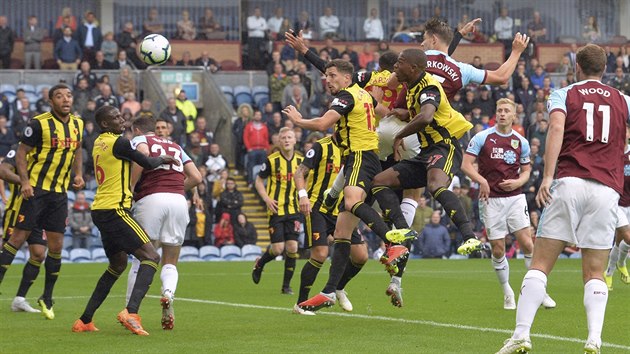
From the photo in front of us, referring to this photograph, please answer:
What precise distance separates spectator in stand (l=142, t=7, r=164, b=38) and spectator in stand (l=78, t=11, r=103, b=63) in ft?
10.3

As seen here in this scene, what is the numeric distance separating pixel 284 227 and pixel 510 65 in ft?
23.6

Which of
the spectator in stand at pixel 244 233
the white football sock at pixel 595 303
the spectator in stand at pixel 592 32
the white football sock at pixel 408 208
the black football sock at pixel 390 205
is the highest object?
the spectator in stand at pixel 592 32

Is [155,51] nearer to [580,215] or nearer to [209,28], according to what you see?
[580,215]

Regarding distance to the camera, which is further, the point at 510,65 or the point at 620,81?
the point at 620,81

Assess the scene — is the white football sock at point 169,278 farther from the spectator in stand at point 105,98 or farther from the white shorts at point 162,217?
the spectator in stand at point 105,98

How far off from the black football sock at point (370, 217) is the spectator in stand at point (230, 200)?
15.1 m

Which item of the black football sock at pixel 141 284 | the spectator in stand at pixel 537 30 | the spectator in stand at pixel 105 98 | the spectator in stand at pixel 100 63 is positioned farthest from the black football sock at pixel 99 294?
the spectator in stand at pixel 537 30

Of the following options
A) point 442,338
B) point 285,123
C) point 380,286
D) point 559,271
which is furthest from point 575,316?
point 285,123

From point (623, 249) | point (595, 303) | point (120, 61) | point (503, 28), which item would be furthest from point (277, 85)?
point (595, 303)

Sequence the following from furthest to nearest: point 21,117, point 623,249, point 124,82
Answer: point 124,82 < point 21,117 < point 623,249

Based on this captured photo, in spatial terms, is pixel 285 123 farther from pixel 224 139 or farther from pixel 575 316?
pixel 575 316

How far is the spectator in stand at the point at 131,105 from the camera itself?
2721 cm

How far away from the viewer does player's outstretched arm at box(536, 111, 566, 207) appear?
8.56m

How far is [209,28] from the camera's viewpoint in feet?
116
